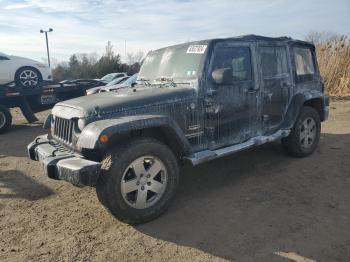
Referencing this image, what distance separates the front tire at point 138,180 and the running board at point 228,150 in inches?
12.6

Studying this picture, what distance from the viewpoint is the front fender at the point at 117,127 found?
360cm

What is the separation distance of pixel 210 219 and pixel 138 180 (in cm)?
94

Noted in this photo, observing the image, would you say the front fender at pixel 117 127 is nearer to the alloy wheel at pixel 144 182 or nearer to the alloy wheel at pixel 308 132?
the alloy wheel at pixel 144 182

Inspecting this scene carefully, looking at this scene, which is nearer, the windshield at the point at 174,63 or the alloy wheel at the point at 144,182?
the alloy wheel at the point at 144,182

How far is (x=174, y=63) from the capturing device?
5.07 meters

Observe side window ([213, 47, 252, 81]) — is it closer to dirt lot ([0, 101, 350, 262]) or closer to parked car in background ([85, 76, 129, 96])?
dirt lot ([0, 101, 350, 262])

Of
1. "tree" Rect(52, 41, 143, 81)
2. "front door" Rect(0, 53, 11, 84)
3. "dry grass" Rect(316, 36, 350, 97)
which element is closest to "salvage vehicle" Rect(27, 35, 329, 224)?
"front door" Rect(0, 53, 11, 84)

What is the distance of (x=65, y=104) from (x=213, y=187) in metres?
2.29

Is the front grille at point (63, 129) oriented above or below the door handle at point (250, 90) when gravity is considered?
below

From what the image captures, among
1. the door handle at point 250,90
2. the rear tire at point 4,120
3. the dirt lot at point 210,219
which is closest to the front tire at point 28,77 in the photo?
the rear tire at point 4,120

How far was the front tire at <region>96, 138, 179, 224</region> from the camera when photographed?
3689 mm

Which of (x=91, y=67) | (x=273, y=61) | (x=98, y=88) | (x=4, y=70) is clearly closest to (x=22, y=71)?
(x=4, y=70)

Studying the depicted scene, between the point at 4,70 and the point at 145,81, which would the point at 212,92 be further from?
the point at 4,70

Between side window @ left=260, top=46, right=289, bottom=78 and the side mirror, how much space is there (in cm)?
102
